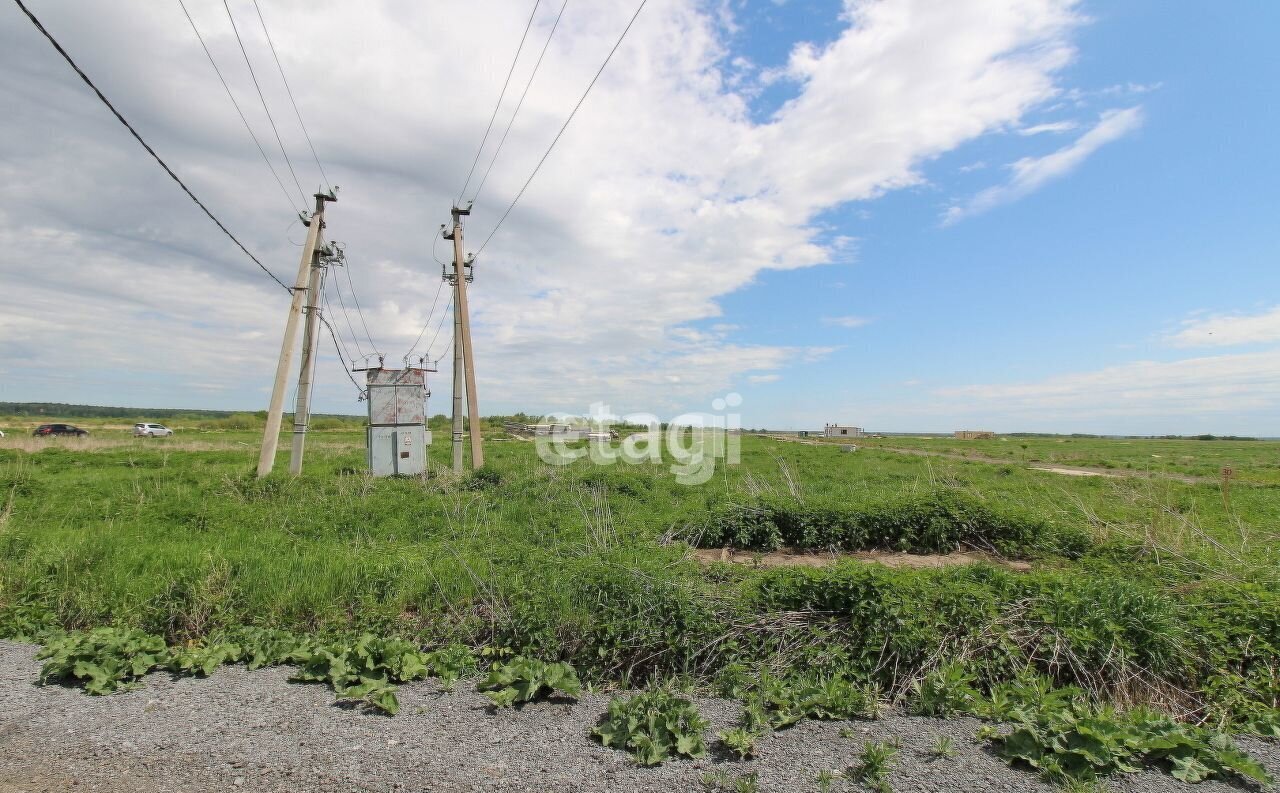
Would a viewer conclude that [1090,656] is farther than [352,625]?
No

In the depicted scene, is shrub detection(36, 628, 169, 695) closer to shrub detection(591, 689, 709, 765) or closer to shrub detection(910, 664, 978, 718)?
shrub detection(591, 689, 709, 765)

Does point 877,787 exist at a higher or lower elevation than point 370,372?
lower

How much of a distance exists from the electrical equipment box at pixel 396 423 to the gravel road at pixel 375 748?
13.3 meters

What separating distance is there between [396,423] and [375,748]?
49.4ft

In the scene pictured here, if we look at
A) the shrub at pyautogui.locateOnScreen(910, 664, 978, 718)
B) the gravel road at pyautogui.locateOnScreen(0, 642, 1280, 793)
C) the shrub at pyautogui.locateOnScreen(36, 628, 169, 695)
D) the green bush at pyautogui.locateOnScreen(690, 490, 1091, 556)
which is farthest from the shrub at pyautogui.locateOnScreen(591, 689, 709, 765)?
the green bush at pyautogui.locateOnScreen(690, 490, 1091, 556)

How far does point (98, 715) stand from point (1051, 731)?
5446mm

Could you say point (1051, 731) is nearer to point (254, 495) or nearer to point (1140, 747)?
point (1140, 747)

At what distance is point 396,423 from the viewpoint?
1697 centimetres

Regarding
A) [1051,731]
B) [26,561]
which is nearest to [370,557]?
[26,561]

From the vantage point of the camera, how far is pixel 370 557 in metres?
6.87

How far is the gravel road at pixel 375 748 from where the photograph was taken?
283 centimetres

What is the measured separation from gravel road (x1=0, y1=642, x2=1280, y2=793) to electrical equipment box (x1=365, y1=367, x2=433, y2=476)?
1331 cm

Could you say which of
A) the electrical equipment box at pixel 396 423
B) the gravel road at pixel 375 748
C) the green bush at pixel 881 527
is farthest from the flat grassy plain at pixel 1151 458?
the electrical equipment box at pixel 396 423

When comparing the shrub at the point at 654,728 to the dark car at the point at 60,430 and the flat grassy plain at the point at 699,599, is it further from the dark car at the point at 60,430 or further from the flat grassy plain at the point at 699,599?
the dark car at the point at 60,430
